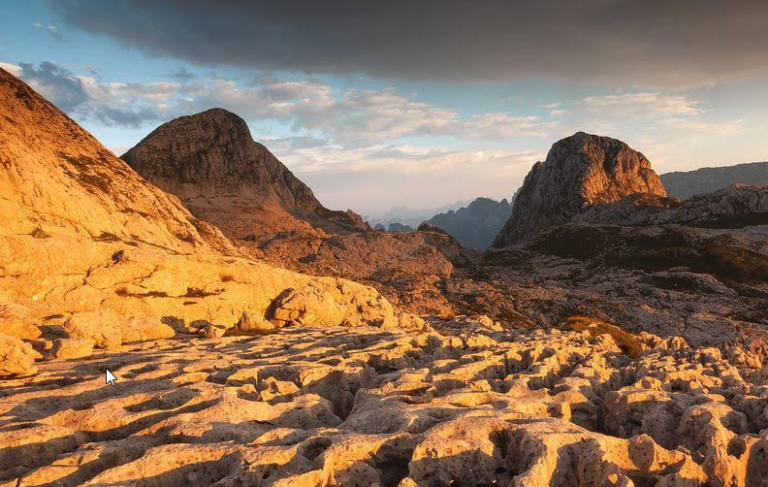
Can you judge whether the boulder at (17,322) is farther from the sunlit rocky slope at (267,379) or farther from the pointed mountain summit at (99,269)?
the sunlit rocky slope at (267,379)

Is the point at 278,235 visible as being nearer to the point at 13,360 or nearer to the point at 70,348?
the point at 70,348

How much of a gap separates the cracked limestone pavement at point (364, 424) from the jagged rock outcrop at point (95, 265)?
8145mm

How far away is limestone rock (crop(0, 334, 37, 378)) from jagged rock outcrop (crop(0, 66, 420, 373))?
323 mm

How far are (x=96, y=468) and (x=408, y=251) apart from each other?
424 feet

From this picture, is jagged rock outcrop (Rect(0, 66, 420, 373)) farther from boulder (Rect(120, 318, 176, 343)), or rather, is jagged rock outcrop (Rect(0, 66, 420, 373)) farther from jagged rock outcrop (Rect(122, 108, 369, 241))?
jagged rock outcrop (Rect(122, 108, 369, 241))

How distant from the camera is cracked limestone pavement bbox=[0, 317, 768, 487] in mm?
13828

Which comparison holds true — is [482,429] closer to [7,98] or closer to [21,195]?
[21,195]

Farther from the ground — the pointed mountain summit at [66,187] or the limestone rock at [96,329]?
the pointed mountain summit at [66,187]

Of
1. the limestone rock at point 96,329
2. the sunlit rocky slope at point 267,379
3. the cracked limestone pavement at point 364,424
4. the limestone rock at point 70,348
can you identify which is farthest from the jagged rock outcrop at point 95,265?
Answer: the cracked limestone pavement at point 364,424

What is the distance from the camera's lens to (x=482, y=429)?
16000 mm

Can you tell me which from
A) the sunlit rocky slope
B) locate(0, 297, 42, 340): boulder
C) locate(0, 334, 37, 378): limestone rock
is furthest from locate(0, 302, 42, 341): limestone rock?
locate(0, 334, 37, 378): limestone rock

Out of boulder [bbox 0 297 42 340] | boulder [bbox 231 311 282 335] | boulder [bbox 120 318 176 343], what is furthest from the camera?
boulder [bbox 231 311 282 335]

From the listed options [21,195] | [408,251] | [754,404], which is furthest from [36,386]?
[408,251]

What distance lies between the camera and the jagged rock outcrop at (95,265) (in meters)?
33.2
